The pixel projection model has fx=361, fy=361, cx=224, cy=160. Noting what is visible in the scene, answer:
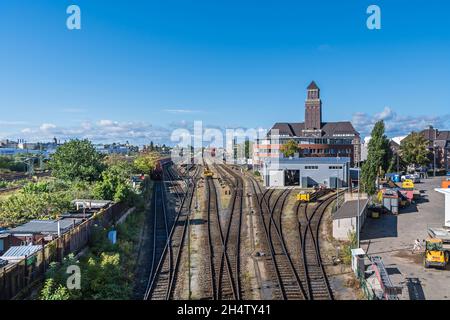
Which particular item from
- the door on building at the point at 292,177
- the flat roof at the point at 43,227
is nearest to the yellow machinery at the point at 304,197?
the door on building at the point at 292,177

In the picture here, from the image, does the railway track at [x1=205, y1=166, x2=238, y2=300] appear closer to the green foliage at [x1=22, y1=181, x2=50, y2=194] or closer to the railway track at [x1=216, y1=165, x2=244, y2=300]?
the railway track at [x1=216, y1=165, x2=244, y2=300]

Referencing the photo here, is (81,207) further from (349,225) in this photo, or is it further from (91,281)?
(349,225)

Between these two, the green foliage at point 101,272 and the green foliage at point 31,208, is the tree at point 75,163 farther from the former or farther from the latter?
the green foliage at point 101,272

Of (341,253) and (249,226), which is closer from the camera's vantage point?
(341,253)

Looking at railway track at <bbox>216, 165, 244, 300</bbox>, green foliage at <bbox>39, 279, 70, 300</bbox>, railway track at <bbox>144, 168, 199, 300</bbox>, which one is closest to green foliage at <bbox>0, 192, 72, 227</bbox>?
railway track at <bbox>144, 168, 199, 300</bbox>

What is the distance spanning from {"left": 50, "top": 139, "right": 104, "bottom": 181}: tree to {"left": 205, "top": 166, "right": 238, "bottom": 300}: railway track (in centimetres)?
1270

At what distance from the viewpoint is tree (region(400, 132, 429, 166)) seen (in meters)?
61.9

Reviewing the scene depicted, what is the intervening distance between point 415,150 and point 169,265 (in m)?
56.5

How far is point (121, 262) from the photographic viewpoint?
19062 millimetres

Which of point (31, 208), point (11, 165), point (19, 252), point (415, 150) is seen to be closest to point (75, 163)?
point (31, 208)

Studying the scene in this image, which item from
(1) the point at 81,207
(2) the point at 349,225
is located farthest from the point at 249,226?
(1) the point at 81,207

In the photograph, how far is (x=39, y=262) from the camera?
566 inches

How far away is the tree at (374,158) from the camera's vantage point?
37.1 metres
